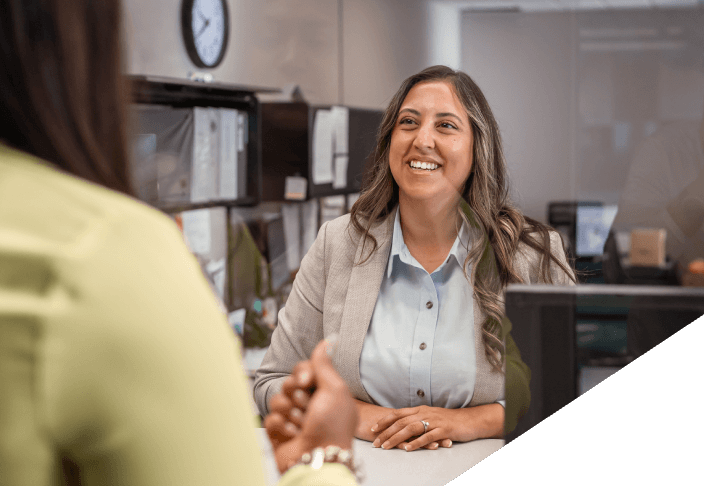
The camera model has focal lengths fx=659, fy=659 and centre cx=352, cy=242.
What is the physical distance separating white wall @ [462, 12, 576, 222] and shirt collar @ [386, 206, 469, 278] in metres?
0.14

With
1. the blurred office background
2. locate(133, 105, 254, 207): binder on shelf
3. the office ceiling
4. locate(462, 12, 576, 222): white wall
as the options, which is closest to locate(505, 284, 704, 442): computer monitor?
the blurred office background

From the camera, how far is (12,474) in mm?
361

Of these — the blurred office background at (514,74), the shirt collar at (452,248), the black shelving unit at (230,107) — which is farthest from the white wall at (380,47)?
the black shelving unit at (230,107)

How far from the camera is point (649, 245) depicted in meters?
2.28

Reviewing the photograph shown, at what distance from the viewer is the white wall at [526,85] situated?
1.43 metres

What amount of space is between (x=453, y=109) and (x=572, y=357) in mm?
535

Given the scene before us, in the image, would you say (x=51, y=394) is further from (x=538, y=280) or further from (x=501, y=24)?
(x=501, y=24)

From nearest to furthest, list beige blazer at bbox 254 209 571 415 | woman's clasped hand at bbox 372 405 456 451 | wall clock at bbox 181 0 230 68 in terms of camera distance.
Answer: woman's clasped hand at bbox 372 405 456 451 < beige blazer at bbox 254 209 571 415 < wall clock at bbox 181 0 230 68

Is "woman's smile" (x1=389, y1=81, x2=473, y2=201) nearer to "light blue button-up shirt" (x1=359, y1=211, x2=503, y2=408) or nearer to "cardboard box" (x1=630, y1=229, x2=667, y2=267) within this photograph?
"light blue button-up shirt" (x1=359, y1=211, x2=503, y2=408)

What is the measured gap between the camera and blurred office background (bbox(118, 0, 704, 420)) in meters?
1.48

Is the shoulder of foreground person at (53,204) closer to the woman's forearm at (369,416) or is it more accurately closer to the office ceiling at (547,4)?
the woman's forearm at (369,416)

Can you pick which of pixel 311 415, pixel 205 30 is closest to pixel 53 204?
pixel 311 415

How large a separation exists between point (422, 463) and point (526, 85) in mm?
916

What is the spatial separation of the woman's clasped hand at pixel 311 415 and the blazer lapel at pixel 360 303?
675 mm
